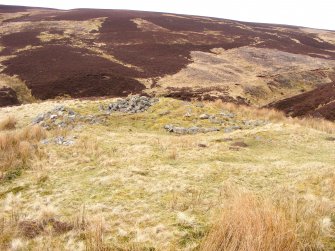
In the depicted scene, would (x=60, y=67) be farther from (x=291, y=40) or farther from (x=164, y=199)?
(x=291, y=40)

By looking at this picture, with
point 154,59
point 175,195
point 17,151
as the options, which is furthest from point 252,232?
point 154,59

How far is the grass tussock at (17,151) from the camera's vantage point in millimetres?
12023

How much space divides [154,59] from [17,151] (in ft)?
149

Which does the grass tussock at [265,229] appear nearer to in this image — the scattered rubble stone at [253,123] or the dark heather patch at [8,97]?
the scattered rubble stone at [253,123]

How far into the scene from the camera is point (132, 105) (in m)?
24.6

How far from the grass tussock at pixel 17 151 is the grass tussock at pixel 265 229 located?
801 centimetres

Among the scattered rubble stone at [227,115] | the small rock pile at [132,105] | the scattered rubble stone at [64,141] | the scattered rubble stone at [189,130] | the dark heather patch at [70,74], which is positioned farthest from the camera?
the dark heather patch at [70,74]

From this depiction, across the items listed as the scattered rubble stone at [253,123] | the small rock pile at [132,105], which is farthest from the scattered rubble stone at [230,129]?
the small rock pile at [132,105]

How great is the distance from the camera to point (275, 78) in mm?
54969

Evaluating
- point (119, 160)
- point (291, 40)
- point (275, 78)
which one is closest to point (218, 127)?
point (119, 160)

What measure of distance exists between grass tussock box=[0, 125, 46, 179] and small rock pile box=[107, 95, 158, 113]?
308 inches

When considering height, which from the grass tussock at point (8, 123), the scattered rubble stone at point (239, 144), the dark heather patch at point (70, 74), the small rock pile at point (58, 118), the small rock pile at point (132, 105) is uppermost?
the scattered rubble stone at point (239, 144)

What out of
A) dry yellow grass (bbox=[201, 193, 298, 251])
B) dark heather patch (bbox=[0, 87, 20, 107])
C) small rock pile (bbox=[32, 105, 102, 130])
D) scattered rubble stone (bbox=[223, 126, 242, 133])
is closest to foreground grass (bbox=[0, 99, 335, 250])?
dry yellow grass (bbox=[201, 193, 298, 251])

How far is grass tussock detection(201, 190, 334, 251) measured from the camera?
562 cm
